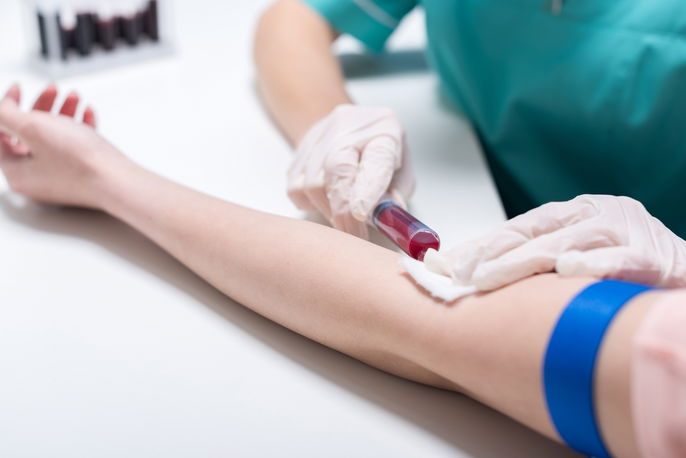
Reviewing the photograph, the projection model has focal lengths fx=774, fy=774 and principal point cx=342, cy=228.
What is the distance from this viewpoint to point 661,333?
46cm

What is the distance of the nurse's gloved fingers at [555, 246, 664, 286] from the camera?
56 cm

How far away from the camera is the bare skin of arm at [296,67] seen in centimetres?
101

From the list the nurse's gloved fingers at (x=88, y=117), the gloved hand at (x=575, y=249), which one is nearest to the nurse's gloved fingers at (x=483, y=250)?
the gloved hand at (x=575, y=249)

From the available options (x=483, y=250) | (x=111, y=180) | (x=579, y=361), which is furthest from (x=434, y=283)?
(x=111, y=180)

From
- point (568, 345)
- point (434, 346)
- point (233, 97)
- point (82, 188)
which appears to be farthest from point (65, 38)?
point (568, 345)

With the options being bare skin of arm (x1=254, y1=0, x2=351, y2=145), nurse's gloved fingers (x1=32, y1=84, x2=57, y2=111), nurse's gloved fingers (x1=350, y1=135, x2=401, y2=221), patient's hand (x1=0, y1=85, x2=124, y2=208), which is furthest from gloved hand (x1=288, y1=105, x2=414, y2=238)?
nurse's gloved fingers (x1=32, y1=84, x2=57, y2=111)

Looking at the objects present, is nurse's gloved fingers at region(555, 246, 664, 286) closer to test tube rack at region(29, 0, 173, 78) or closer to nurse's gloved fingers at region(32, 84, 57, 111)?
nurse's gloved fingers at region(32, 84, 57, 111)

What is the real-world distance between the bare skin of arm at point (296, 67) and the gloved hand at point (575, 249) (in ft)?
1.38

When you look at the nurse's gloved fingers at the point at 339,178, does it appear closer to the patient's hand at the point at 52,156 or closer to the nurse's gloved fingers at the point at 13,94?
the patient's hand at the point at 52,156

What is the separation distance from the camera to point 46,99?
0.95 meters

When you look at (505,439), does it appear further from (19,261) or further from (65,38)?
(65,38)

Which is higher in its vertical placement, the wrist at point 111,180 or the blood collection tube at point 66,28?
the blood collection tube at point 66,28

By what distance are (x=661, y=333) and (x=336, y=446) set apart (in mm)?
248

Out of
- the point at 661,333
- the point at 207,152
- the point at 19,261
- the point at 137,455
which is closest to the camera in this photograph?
the point at 661,333
